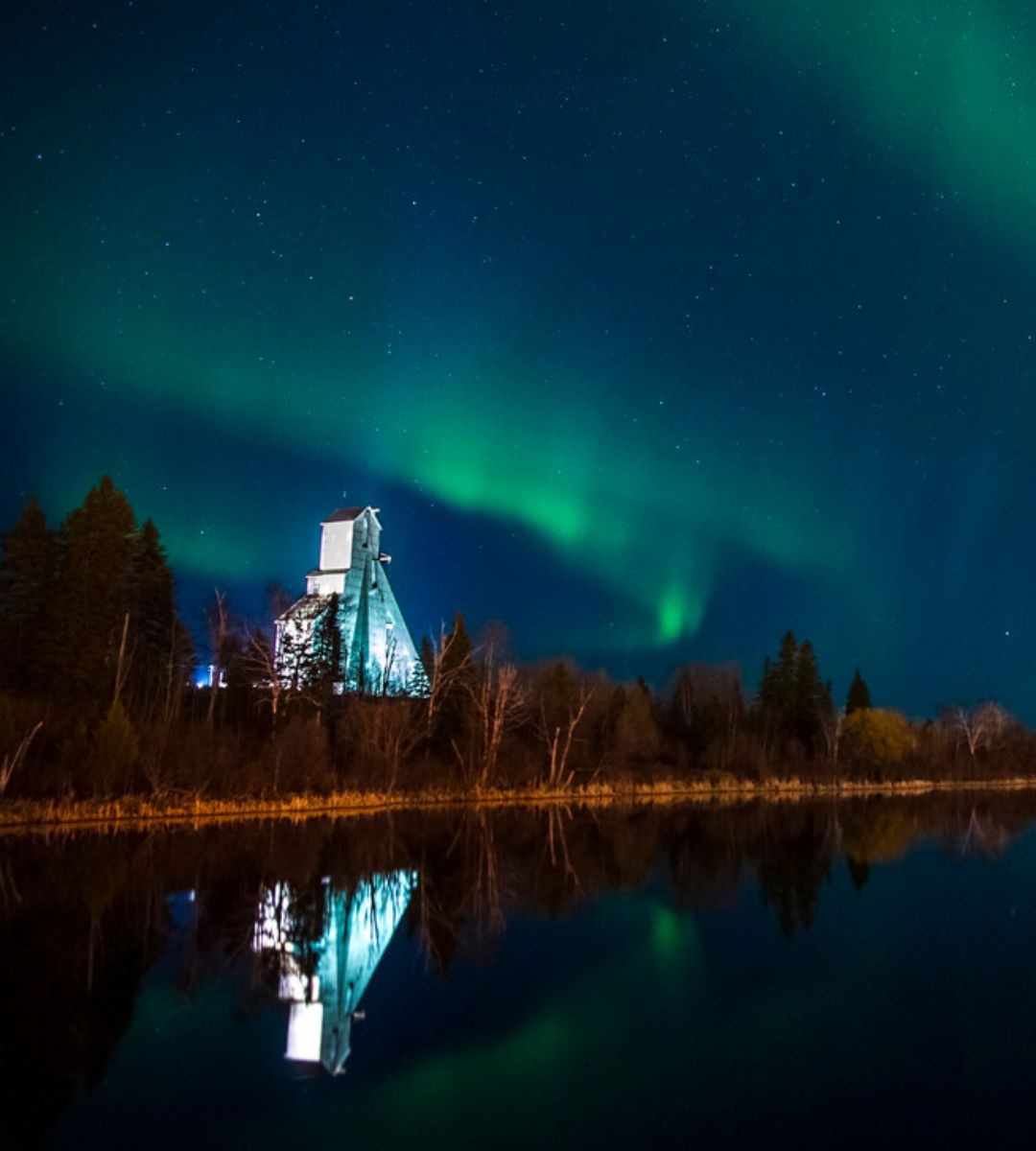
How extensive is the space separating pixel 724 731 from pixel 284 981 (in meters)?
61.4

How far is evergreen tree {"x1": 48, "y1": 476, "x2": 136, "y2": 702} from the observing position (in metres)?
42.8

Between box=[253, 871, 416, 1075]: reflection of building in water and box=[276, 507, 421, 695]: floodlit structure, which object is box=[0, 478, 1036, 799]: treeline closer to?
box=[276, 507, 421, 695]: floodlit structure

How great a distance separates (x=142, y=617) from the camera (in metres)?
51.2

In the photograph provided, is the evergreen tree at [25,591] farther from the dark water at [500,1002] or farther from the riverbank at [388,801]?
the dark water at [500,1002]

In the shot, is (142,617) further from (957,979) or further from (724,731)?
(957,979)

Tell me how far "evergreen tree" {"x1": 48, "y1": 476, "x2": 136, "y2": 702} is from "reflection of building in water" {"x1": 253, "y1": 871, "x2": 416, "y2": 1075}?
2609 cm

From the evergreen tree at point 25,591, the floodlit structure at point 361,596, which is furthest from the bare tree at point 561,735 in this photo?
the evergreen tree at point 25,591

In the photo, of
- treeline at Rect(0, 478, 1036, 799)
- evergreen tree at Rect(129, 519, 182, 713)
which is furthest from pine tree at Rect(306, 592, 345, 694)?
evergreen tree at Rect(129, 519, 182, 713)

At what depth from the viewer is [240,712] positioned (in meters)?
50.7

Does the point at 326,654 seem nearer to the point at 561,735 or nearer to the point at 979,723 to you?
the point at 561,735

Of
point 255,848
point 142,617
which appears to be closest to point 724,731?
point 142,617

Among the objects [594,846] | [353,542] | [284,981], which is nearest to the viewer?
[284,981]

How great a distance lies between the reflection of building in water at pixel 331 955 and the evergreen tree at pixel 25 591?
29781 millimetres

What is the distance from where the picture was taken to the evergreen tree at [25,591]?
145 feet
